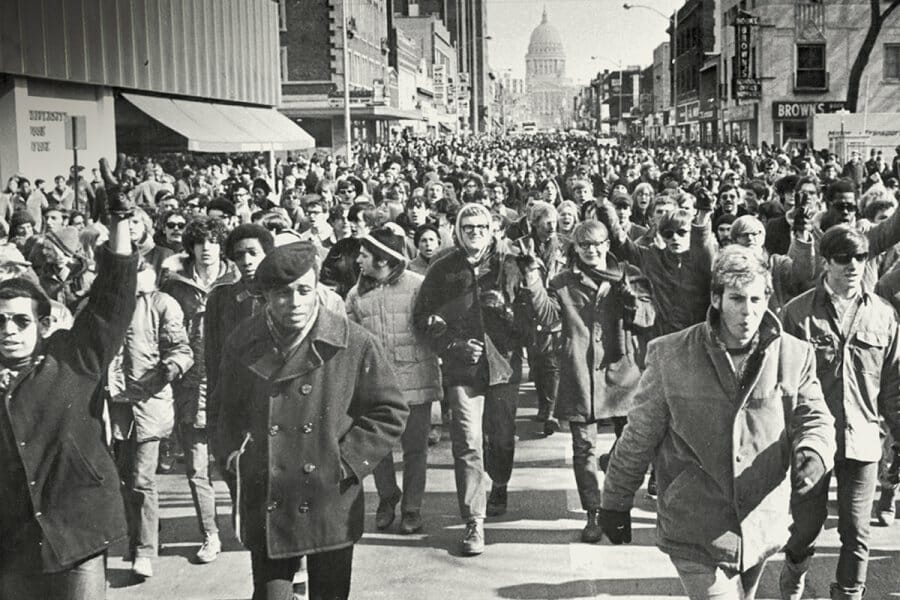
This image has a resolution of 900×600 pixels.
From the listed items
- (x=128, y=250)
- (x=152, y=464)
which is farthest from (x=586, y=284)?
(x=128, y=250)

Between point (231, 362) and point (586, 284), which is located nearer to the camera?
point (231, 362)

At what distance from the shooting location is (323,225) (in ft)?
36.0

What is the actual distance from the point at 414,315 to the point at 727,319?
134 inches

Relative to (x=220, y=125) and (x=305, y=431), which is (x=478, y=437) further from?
(x=220, y=125)

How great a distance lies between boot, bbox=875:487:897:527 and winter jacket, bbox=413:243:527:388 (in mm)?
2388

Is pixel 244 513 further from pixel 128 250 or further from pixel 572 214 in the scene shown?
pixel 572 214

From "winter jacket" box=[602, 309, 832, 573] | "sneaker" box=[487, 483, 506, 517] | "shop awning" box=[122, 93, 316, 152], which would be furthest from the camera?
"shop awning" box=[122, 93, 316, 152]

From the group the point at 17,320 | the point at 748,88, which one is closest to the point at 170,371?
the point at 17,320

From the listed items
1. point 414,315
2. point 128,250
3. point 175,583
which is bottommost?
point 175,583

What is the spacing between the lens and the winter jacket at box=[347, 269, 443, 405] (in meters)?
7.34

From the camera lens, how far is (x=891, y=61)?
169 ft

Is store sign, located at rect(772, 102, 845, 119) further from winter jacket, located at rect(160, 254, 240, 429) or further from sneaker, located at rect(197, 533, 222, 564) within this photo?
sneaker, located at rect(197, 533, 222, 564)

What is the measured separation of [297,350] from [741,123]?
57256mm

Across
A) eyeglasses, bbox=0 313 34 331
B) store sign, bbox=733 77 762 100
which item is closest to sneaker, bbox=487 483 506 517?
eyeglasses, bbox=0 313 34 331
